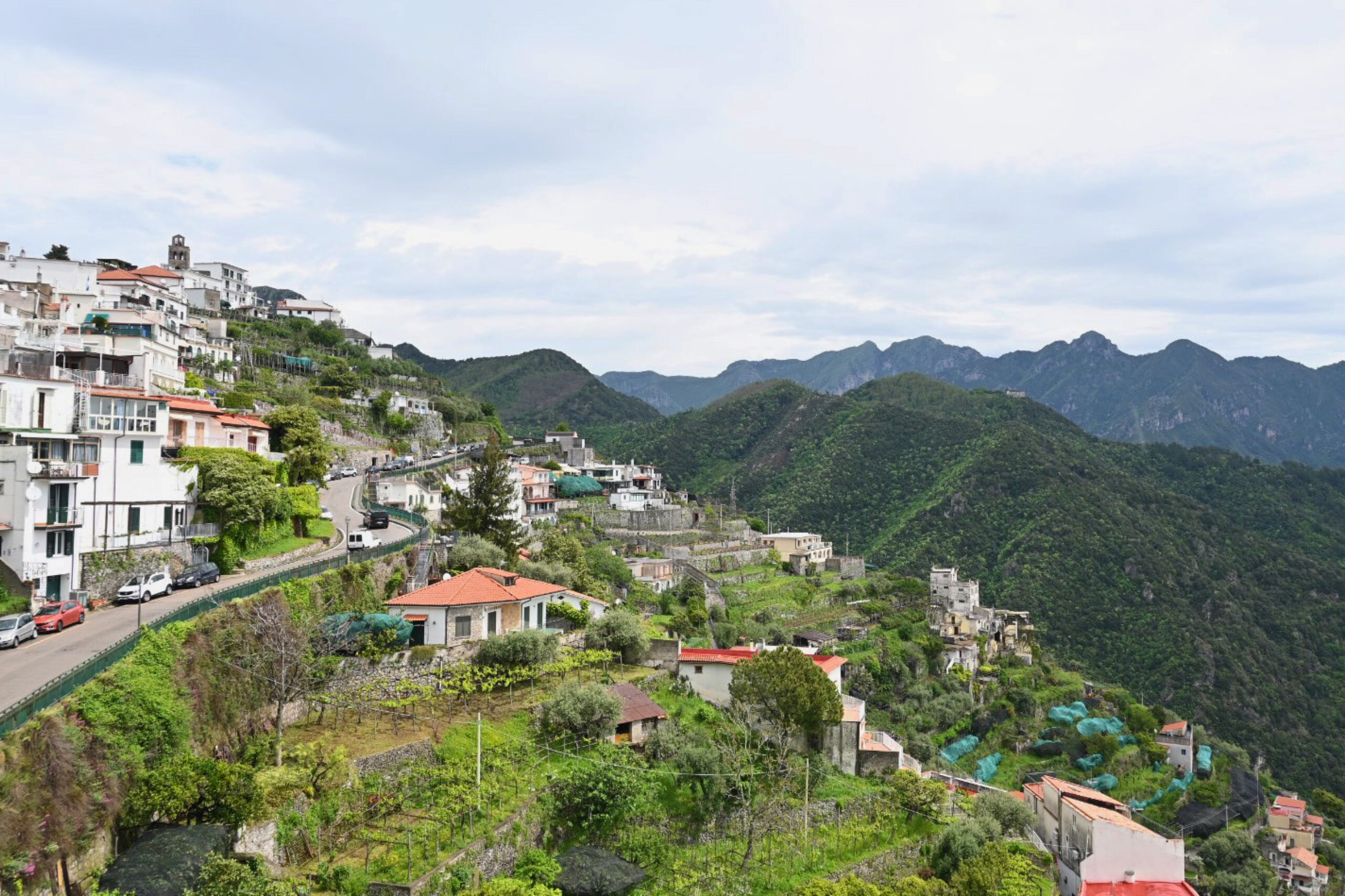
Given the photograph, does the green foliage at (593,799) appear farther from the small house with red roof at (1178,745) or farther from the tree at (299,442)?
the small house with red roof at (1178,745)

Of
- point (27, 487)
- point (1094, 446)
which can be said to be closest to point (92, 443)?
point (27, 487)

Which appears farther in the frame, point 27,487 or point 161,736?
point 27,487

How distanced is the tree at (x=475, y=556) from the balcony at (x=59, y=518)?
12359 millimetres

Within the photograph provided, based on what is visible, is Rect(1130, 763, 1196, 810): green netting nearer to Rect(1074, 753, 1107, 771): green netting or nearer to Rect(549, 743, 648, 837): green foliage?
Rect(1074, 753, 1107, 771): green netting

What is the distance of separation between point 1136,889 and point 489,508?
26.2m

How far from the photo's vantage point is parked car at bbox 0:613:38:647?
16781 mm

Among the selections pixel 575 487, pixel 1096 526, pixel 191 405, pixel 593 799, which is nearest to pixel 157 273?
pixel 575 487

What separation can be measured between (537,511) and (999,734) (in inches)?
1273

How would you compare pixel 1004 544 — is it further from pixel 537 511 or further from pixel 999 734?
pixel 537 511

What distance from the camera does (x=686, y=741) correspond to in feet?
76.4

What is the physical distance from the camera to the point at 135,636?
1588cm

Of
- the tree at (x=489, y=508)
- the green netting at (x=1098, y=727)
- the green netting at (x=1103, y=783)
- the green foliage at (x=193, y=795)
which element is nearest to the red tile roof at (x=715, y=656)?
the tree at (x=489, y=508)

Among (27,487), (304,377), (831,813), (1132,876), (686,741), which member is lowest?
(1132,876)

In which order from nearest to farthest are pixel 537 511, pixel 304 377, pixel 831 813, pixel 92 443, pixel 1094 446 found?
pixel 92 443 < pixel 831 813 < pixel 537 511 < pixel 304 377 < pixel 1094 446
